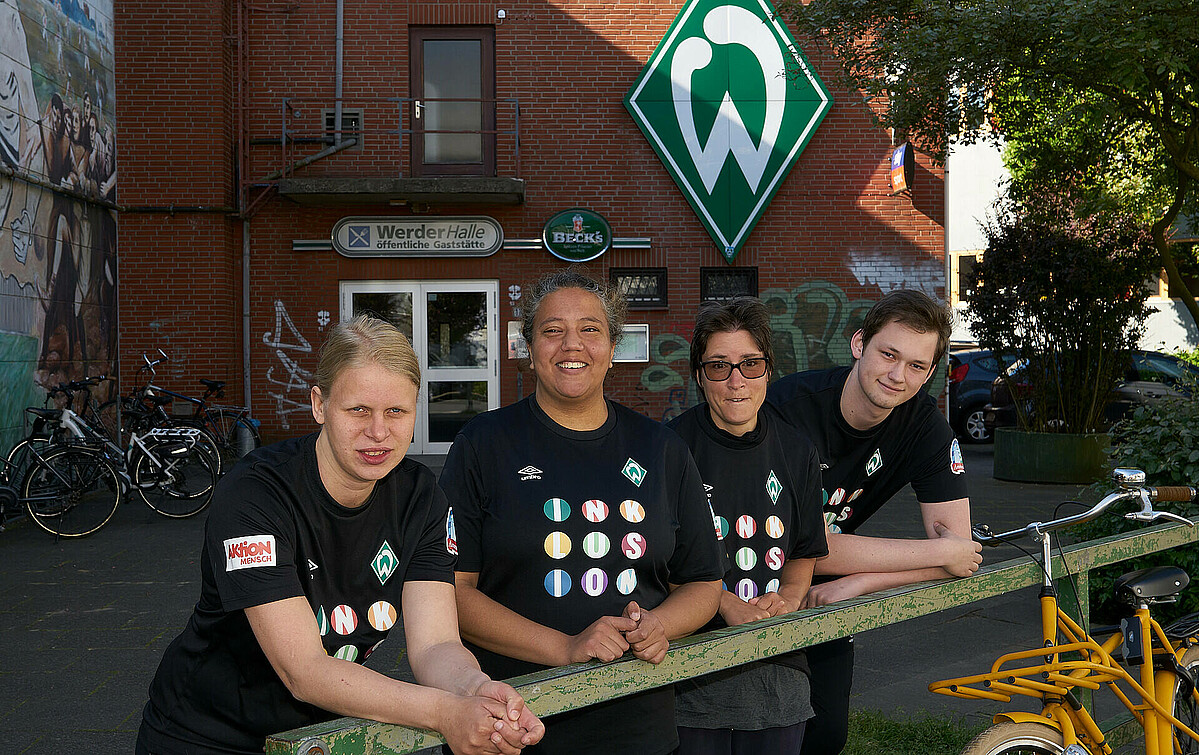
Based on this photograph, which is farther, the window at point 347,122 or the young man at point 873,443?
the window at point 347,122

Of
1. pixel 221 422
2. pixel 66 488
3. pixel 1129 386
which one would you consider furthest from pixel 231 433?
pixel 1129 386

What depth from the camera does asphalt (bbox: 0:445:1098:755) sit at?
477cm

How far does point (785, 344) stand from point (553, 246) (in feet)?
12.5

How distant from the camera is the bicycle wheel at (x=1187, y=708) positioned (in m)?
3.29

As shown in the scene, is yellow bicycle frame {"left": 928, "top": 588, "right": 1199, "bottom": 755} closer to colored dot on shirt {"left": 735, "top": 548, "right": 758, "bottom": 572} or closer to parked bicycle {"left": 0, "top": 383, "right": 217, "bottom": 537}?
colored dot on shirt {"left": 735, "top": 548, "right": 758, "bottom": 572}

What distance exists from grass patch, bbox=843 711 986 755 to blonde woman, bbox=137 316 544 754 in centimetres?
274

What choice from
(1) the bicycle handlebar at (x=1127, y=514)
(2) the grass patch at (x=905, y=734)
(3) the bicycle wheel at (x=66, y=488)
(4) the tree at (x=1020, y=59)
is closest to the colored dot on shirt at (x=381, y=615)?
(1) the bicycle handlebar at (x=1127, y=514)

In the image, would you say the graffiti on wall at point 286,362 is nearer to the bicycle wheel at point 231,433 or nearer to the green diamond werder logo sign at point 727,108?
the bicycle wheel at point 231,433

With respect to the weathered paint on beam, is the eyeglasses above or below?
above

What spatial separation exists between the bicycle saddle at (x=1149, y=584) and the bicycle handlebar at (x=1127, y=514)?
17cm

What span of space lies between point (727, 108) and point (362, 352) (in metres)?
14.7

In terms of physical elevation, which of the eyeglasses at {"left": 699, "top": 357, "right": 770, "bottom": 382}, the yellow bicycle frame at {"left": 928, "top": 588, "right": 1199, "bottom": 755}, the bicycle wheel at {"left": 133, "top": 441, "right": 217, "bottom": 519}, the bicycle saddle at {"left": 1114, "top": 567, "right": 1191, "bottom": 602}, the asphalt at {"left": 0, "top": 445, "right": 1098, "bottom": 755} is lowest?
the asphalt at {"left": 0, "top": 445, "right": 1098, "bottom": 755}

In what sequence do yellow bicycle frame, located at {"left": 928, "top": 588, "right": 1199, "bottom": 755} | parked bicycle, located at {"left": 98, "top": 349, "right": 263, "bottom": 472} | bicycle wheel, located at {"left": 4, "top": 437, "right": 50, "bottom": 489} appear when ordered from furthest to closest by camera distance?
parked bicycle, located at {"left": 98, "top": 349, "right": 263, "bottom": 472} → bicycle wheel, located at {"left": 4, "top": 437, "right": 50, "bottom": 489} → yellow bicycle frame, located at {"left": 928, "top": 588, "right": 1199, "bottom": 755}

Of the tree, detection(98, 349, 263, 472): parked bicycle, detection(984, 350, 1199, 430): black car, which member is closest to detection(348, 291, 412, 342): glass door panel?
detection(98, 349, 263, 472): parked bicycle
